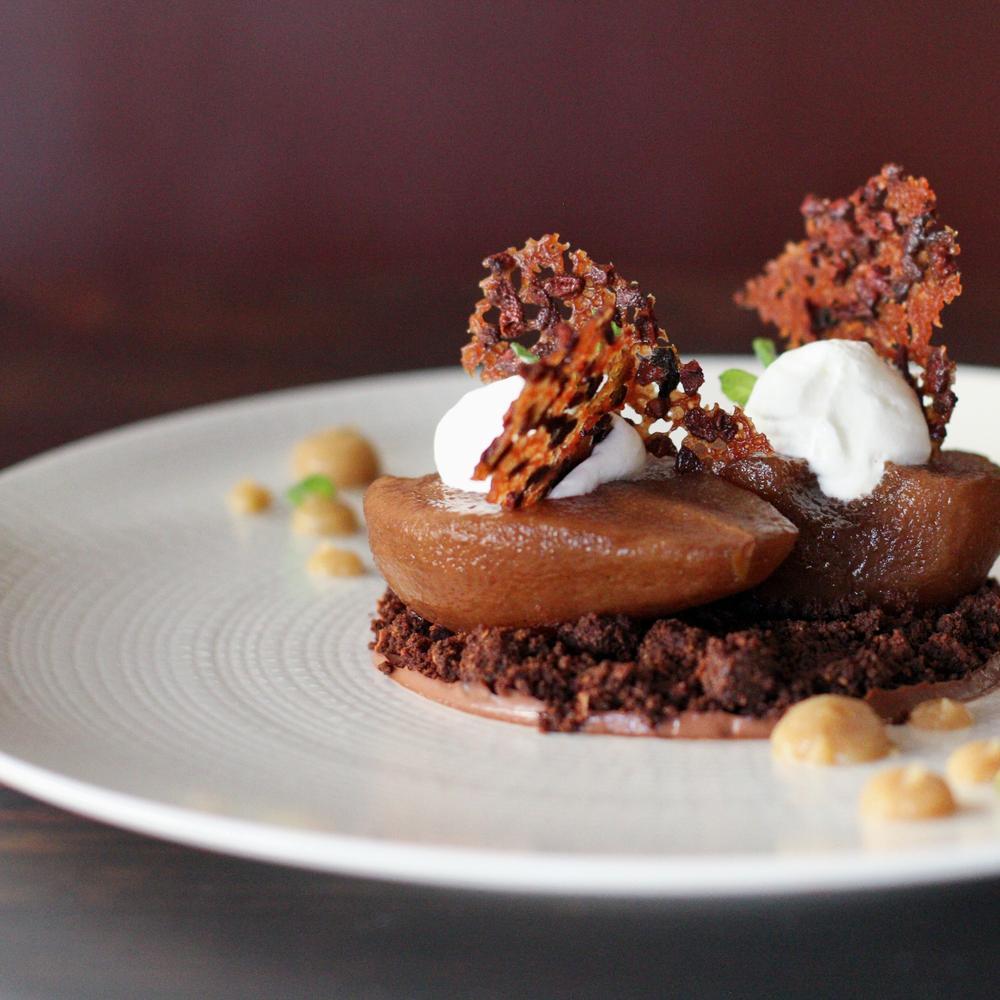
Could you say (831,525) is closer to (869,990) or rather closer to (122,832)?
(869,990)

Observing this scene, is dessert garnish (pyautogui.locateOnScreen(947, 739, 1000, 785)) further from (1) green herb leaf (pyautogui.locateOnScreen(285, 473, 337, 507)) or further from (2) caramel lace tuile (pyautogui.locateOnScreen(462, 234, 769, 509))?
(1) green herb leaf (pyautogui.locateOnScreen(285, 473, 337, 507))

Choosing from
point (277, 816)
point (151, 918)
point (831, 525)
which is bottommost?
point (151, 918)

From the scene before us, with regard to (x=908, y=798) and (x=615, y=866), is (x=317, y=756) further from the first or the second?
(x=908, y=798)

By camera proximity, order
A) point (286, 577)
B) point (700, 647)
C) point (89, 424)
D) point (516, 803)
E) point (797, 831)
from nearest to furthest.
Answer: point (797, 831) < point (516, 803) < point (700, 647) < point (286, 577) < point (89, 424)

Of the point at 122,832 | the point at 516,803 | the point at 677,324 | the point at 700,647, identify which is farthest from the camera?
the point at 677,324

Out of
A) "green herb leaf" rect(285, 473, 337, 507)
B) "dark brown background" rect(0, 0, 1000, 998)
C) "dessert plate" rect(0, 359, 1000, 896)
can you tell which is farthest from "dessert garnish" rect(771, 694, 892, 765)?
"dark brown background" rect(0, 0, 1000, 998)

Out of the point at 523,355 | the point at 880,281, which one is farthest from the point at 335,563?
the point at 880,281

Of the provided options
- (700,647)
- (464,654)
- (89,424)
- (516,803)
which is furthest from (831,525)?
(89,424)
